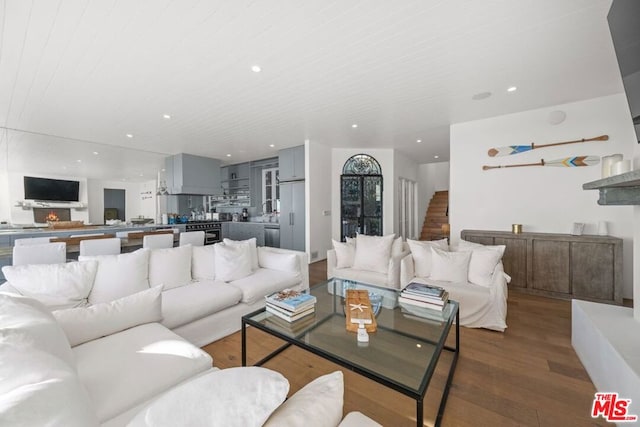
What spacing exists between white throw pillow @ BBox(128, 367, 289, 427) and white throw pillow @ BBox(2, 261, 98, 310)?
1.90 m

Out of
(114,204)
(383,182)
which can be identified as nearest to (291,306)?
(383,182)

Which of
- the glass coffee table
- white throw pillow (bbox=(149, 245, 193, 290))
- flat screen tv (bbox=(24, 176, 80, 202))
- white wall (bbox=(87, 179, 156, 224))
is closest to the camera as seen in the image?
the glass coffee table

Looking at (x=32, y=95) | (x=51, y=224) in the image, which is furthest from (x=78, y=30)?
(x=51, y=224)

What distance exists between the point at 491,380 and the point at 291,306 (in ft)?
4.91

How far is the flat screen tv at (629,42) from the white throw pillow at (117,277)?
12.1 ft

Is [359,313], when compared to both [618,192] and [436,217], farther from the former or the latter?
[436,217]

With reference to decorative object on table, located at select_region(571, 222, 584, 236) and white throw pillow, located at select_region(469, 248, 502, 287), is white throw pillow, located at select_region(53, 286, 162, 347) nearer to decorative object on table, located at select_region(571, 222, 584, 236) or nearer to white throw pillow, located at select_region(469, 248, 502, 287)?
white throw pillow, located at select_region(469, 248, 502, 287)

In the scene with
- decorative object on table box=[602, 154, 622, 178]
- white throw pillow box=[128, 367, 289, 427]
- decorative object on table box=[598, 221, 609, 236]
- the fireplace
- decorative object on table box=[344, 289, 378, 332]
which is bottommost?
decorative object on table box=[344, 289, 378, 332]

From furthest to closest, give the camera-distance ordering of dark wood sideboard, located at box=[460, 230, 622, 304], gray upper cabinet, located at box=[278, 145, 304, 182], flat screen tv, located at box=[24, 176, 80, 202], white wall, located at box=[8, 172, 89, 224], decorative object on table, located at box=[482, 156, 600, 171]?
flat screen tv, located at box=[24, 176, 80, 202] → white wall, located at box=[8, 172, 89, 224] → gray upper cabinet, located at box=[278, 145, 304, 182] → decorative object on table, located at box=[482, 156, 600, 171] → dark wood sideboard, located at box=[460, 230, 622, 304]

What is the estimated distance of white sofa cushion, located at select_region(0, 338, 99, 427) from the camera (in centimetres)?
54

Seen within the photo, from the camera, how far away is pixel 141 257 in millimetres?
2311

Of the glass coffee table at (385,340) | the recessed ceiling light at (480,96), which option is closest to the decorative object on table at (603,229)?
the recessed ceiling light at (480,96)

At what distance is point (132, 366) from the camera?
4.19ft

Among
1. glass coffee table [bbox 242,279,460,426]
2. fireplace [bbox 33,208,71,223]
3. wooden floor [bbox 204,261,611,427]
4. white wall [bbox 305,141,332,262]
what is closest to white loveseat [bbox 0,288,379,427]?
glass coffee table [bbox 242,279,460,426]
